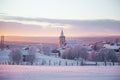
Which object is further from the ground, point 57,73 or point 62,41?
point 62,41

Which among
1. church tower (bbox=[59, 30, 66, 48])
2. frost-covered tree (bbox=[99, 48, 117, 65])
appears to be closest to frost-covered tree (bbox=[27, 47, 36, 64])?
church tower (bbox=[59, 30, 66, 48])

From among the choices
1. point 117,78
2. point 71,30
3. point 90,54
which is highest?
point 71,30

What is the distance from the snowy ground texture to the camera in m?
4.89

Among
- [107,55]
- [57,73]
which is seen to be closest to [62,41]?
[57,73]

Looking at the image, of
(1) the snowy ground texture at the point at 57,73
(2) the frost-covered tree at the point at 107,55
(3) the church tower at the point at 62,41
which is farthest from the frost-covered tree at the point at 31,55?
(2) the frost-covered tree at the point at 107,55

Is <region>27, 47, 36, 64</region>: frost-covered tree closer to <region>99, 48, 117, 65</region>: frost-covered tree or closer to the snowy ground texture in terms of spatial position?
the snowy ground texture

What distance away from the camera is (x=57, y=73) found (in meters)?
5.13

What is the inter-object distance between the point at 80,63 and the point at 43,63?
64cm

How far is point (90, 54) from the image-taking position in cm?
566

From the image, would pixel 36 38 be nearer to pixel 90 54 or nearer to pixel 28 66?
pixel 28 66

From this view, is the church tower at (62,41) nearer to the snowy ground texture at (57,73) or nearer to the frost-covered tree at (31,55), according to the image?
the snowy ground texture at (57,73)

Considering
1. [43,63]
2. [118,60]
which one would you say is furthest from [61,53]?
[118,60]

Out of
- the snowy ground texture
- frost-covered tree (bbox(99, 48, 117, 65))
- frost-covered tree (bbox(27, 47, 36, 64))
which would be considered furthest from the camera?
frost-covered tree (bbox(99, 48, 117, 65))

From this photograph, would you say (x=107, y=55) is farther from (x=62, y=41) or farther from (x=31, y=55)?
(x=31, y=55)
